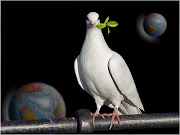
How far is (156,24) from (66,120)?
3.56m

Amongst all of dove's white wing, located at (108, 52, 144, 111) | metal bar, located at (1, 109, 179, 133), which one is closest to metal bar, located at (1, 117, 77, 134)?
metal bar, located at (1, 109, 179, 133)

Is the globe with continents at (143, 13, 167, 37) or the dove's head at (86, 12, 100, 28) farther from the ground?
the globe with continents at (143, 13, 167, 37)

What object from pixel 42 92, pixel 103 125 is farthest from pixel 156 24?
pixel 103 125

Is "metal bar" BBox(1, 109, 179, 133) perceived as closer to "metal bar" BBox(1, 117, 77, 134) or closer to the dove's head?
"metal bar" BBox(1, 117, 77, 134)

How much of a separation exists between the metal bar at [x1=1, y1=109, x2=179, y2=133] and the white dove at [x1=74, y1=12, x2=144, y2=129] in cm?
10

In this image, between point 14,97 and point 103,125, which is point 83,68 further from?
point 14,97

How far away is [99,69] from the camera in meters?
1.93

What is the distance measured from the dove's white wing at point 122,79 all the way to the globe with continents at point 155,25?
2727 mm

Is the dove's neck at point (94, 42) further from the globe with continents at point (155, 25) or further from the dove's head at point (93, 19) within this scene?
the globe with continents at point (155, 25)

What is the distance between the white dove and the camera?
1.93m

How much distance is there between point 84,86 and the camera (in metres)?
2.15

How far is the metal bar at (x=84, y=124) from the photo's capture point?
1573 millimetres

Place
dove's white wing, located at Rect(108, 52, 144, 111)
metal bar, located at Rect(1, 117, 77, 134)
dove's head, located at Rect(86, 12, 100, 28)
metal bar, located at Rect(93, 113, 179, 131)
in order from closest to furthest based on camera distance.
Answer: metal bar, located at Rect(1, 117, 77, 134) → metal bar, located at Rect(93, 113, 179, 131) → dove's head, located at Rect(86, 12, 100, 28) → dove's white wing, located at Rect(108, 52, 144, 111)

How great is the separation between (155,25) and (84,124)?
3477mm
